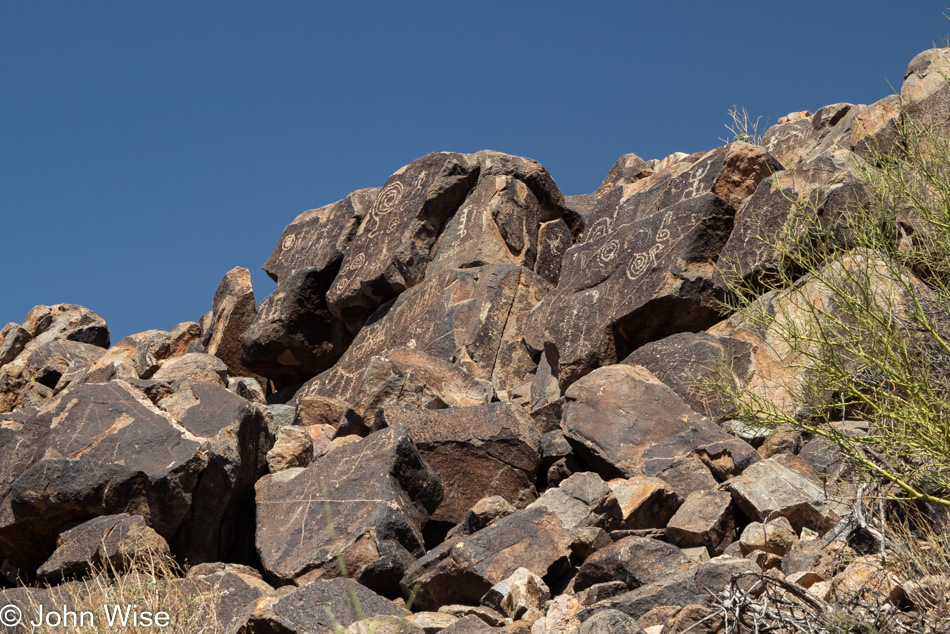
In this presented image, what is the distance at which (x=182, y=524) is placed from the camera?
30.1 feet

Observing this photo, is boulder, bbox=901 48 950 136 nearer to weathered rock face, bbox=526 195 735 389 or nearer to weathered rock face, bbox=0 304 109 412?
weathered rock face, bbox=526 195 735 389

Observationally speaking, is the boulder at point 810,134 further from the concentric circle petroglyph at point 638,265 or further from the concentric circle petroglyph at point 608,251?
the concentric circle petroglyph at point 638,265

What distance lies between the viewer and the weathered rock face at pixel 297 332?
56.0ft

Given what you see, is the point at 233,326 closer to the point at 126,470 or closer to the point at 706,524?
the point at 126,470

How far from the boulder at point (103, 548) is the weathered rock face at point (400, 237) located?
8056 mm

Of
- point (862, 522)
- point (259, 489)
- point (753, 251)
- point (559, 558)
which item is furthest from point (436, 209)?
point (862, 522)

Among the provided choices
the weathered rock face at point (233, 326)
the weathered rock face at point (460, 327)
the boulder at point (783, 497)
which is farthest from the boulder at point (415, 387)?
the weathered rock face at point (233, 326)

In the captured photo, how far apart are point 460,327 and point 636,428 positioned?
4.86 m

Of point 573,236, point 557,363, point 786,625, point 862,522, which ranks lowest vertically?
point 786,625

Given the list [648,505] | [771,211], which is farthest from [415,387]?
[771,211]

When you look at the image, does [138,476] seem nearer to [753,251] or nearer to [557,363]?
[557,363]

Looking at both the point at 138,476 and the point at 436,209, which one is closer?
the point at 138,476

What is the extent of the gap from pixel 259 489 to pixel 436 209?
25.8 ft

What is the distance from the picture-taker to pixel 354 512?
28.5 feet
